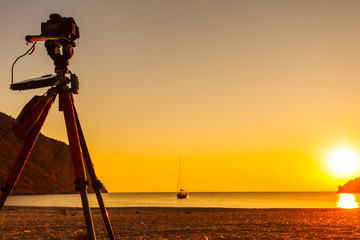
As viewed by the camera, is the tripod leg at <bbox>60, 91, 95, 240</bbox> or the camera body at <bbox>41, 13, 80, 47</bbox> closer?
the tripod leg at <bbox>60, 91, 95, 240</bbox>

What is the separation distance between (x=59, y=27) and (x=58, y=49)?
0.84 ft

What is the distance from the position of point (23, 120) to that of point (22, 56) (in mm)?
759

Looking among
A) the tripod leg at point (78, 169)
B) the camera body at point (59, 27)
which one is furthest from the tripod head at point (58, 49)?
the tripod leg at point (78, 169)

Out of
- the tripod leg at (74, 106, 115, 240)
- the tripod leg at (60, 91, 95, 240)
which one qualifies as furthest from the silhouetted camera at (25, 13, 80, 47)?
the tripod leg at (60, 91, 95, 240)

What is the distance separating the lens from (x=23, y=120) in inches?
158

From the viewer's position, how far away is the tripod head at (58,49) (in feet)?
13.8

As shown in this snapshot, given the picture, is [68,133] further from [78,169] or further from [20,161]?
[20,161]

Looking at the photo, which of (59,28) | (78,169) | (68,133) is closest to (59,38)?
(59,28)

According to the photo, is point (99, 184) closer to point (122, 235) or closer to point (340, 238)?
point (122, 235)

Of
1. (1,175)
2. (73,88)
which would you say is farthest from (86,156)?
(1,175)

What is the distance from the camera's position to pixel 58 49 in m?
4.37

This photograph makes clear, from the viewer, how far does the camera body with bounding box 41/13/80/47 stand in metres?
4.24

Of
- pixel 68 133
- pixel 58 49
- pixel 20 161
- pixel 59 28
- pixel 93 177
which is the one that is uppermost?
pixel 59 28

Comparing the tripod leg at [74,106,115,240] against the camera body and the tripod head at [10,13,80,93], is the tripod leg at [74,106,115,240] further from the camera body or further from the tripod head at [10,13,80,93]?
the camera body
